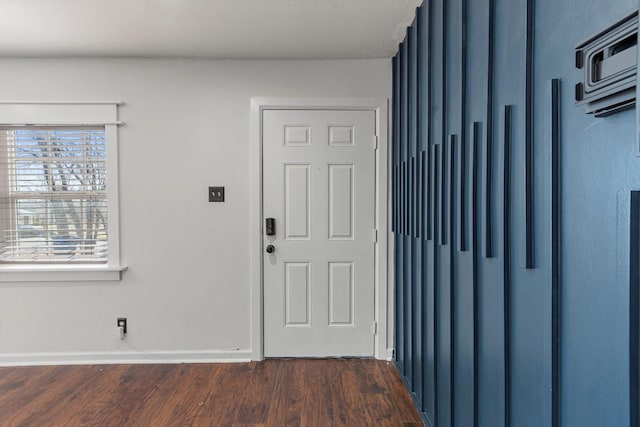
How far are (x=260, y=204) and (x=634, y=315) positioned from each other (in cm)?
264

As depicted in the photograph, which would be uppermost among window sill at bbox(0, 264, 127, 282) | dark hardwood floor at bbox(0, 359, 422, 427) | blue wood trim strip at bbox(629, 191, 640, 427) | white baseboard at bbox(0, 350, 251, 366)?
blue wood trim strip at bbox(629, 191, 640, 427)

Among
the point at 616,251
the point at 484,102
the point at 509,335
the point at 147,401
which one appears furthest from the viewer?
the point at 147,401

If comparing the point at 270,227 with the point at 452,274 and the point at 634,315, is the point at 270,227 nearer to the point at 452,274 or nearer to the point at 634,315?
the point at 452,274

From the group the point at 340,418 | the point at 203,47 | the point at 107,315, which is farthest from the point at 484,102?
the point at 107,315

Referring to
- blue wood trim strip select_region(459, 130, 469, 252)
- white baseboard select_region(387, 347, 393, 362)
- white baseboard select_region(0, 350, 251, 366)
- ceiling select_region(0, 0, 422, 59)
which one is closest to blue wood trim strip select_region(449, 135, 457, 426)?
blue wood trim strip select_region(459, 130, 469, 252)

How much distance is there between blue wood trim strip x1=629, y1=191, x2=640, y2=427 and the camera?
75cm

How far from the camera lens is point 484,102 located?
1397 mm

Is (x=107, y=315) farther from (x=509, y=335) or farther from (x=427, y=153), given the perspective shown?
(x=509, y=335)

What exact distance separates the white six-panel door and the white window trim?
115 centimetres

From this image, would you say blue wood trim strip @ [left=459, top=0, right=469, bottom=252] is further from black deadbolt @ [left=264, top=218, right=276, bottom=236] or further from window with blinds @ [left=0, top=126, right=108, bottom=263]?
window with blinds @ [left=0, top=126, right=108, bottom=263]

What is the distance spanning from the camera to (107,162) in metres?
3.11

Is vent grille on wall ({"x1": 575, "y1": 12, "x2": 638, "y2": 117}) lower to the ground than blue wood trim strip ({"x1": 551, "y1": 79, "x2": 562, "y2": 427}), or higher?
higher

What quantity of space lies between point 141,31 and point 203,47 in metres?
0.43

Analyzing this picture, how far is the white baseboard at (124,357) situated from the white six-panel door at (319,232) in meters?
0.33
